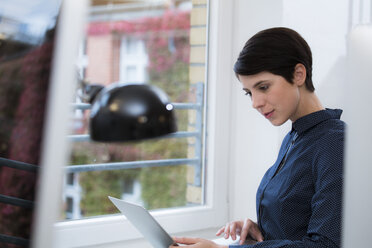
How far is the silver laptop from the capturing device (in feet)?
4.10

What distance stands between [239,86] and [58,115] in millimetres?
1734

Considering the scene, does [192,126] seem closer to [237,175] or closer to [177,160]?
[177,160]

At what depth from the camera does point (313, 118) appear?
55.4 inches

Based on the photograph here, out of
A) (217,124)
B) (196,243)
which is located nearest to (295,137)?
(196,243)

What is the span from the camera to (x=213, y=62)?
2.28 meters

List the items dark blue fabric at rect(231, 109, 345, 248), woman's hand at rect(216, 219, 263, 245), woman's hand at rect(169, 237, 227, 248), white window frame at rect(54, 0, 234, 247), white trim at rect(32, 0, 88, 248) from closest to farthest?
white trim at rect(32, 0, 88, 248) < dark blue fabric at rect(231, 109, 345, 248) < woman's hand at rect(169, 237, 227, 248) < woman's hand at rect(216, 219, 263, 245) < white window frame at rect(54, 0, 234, 247)

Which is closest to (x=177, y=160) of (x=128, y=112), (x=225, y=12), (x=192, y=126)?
(x=192, y=126)

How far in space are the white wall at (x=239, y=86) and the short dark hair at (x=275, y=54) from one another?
65cm

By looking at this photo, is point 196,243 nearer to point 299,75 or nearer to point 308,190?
point 308,190

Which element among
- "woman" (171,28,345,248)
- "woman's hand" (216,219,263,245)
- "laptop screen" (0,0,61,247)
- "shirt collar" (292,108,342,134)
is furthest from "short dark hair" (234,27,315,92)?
"laptop screen" (0,0,61,247)

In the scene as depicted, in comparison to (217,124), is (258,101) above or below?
above

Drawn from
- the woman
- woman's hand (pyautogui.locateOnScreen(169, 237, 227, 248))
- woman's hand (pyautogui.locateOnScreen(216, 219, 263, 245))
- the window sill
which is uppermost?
the woman

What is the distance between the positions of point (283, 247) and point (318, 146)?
0.32m

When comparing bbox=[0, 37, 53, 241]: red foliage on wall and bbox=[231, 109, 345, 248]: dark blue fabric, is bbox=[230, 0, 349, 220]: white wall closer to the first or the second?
bbox=[231, 109, 345, 248]: dark blue fabric
